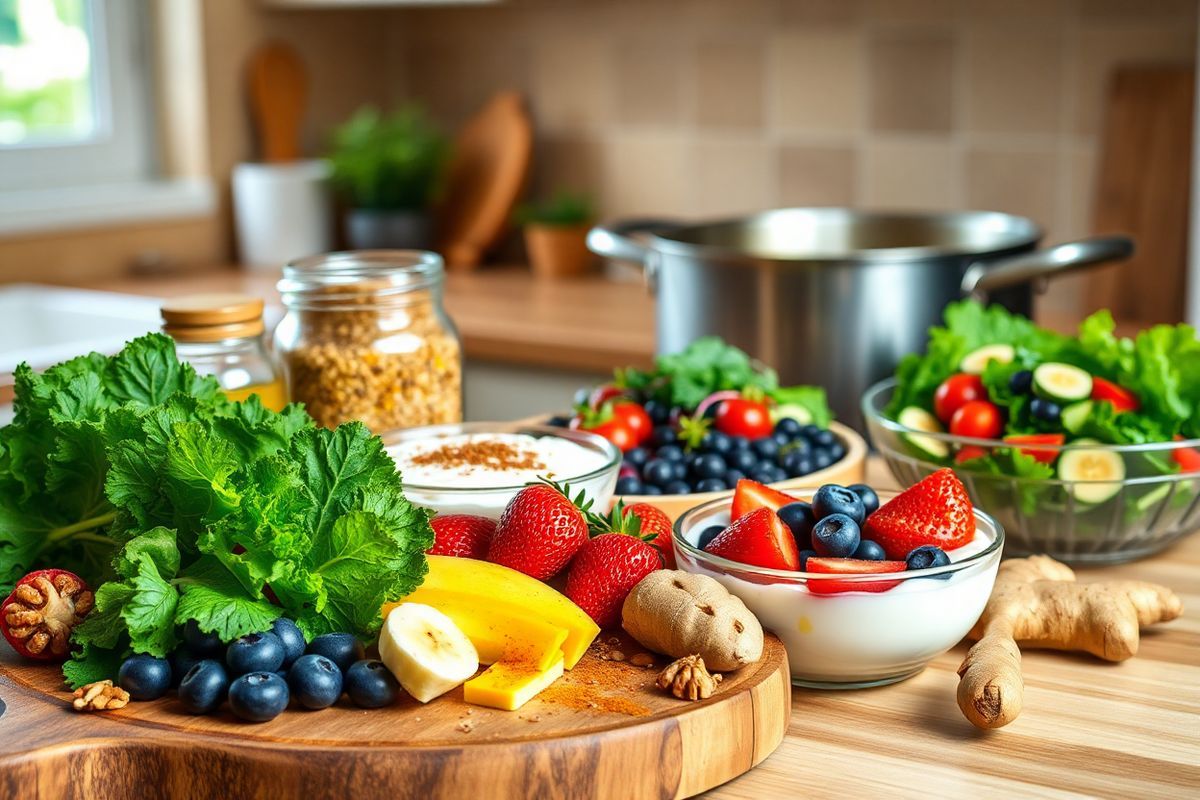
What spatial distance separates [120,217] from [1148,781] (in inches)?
104

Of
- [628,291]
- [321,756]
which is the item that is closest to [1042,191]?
[628,291]

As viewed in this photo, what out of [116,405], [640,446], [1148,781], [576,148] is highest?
[576,148]

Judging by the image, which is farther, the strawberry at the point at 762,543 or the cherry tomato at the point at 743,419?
the cherry tomato at the point at 743,419

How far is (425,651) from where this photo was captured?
0.90 metres

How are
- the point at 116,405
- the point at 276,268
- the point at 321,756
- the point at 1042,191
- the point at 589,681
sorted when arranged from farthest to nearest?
the point at 276,268 < the point at 1042,191 < the point at 116,405 < the point at 589,681 < the point at 321,756

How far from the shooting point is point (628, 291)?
9.55ft

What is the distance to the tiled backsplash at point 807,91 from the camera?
2.57 meters

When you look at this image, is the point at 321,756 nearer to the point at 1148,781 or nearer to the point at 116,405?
the point at 116,405

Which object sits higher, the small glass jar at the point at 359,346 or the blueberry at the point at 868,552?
the small glass jar at the point at 359,346

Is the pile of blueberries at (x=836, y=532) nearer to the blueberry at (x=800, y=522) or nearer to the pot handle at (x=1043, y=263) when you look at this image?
the blueberry at (x=800, y=522)

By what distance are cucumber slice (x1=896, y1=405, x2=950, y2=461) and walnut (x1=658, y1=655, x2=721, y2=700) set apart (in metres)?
0.44

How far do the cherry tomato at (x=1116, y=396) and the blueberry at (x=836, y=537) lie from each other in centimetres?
43

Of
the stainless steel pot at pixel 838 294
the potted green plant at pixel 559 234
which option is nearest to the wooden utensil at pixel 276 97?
the potted green plant at pixel 559 234

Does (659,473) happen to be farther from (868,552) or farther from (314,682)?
(314,682)
